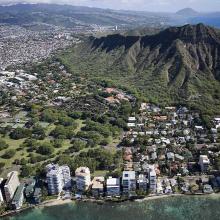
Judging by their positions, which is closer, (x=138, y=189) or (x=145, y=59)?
(x=138, y=189)

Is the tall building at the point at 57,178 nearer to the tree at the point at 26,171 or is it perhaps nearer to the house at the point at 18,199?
the house at the point at 18,199

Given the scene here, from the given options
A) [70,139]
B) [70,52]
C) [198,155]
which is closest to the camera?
[198,155]

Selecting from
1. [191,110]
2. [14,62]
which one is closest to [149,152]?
[191,110]

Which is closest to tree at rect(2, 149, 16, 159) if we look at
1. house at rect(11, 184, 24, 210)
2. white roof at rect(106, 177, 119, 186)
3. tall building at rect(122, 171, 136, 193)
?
house at rect(11, 184, 24, 210)

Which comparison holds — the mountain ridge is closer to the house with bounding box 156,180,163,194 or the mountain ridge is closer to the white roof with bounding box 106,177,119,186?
the house with bounding box 156,180,163,194

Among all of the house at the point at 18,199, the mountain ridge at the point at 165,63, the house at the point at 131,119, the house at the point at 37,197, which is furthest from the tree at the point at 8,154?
the mountain ridge at the point at 165,63

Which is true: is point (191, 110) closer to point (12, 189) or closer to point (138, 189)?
point (138, 189)
